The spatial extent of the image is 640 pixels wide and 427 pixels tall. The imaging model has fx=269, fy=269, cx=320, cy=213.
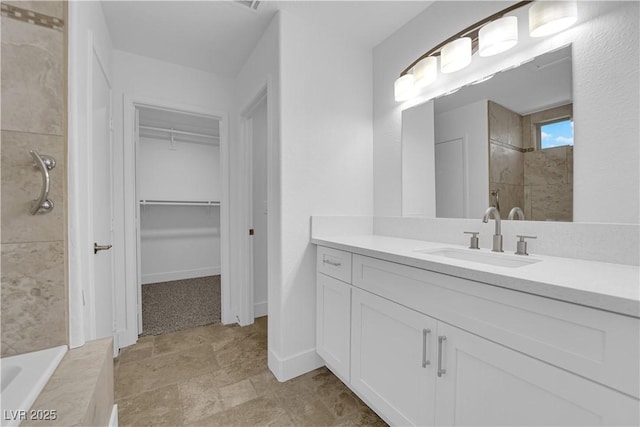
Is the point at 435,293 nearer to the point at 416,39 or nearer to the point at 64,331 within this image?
the point at 64,331

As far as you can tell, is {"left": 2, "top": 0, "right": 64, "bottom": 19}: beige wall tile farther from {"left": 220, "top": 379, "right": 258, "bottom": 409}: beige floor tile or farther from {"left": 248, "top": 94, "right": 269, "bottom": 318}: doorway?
{"left": 220, "top": 379, "right": 258, "bottom": 409}: beige floor tile

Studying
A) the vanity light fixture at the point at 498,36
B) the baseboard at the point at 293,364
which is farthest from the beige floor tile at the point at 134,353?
the vanity light fixture at the point at 498,36

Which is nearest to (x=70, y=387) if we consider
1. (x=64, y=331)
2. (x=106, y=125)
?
(x=64, y=331)

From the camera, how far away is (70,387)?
35.8 inches

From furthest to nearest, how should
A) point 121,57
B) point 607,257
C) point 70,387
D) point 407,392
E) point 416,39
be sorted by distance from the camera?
1. point 121,57
2. point 416,39
3. point 407,392
4. point 607,257
5. point 70,387

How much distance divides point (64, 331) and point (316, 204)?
56.0 inches

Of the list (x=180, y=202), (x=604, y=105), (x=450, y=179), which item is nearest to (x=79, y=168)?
(x=450, y=179)

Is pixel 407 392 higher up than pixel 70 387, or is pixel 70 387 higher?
pixel 70 387

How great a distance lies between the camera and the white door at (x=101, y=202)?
153cm

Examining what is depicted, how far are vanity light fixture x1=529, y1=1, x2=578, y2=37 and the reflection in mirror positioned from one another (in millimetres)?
99

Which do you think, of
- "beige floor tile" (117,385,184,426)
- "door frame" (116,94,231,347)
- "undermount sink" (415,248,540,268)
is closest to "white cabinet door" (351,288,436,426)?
"undermount sink" (415,248,540,268)

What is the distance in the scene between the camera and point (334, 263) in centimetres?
167

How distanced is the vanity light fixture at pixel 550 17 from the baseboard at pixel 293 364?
2187 millimetres

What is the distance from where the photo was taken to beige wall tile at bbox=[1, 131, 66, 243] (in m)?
1.02
